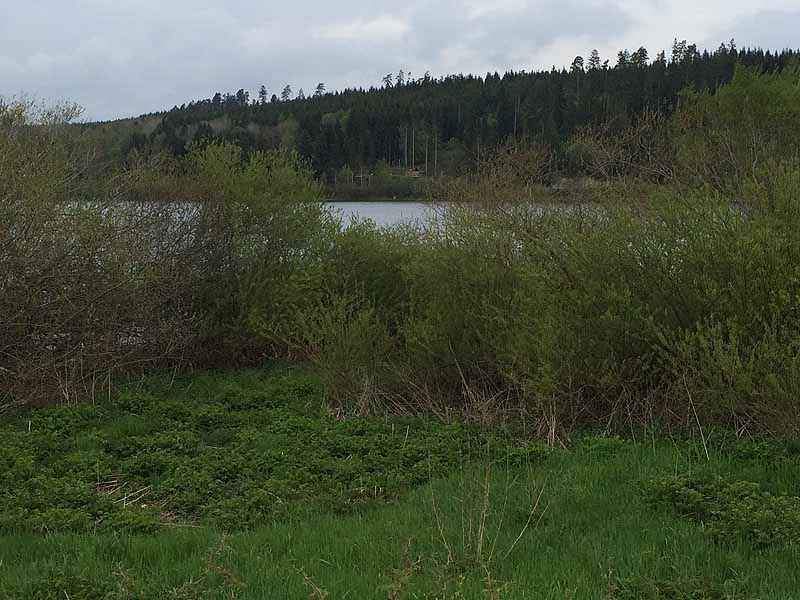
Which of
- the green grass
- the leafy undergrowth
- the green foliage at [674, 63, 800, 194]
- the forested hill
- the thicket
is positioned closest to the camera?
the green grass

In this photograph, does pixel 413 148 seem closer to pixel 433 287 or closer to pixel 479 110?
pixel 479 110

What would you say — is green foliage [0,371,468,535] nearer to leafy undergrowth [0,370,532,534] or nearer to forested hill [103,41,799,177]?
leafy undergrowth [0,370,532,534]

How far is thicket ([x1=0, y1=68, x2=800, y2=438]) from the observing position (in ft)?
22.7

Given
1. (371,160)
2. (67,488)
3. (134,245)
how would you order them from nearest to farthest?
1. (67,488)
2. (134,245)
3. (371,160)

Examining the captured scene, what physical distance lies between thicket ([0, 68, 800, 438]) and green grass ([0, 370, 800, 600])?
0.70 m

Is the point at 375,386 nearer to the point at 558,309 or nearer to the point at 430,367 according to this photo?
the point at 430,367

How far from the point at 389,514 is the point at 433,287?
4392 mm

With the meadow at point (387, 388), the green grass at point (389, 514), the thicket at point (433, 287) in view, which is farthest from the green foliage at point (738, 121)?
the green grass at point (389, 514)

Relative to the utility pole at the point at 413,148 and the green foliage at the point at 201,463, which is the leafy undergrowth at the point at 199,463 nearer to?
the green foliage at the point at 201,463

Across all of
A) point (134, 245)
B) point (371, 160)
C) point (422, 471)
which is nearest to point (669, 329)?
point (422, 471)

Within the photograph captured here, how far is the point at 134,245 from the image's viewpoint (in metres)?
11.0

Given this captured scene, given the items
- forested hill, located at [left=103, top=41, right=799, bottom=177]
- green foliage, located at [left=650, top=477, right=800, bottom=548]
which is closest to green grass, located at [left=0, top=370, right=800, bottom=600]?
green foliage, located at [left=650, top=477, right=800, bottom=548]

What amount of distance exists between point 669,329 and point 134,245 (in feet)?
22.8

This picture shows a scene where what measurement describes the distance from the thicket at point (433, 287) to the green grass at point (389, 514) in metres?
0.70
